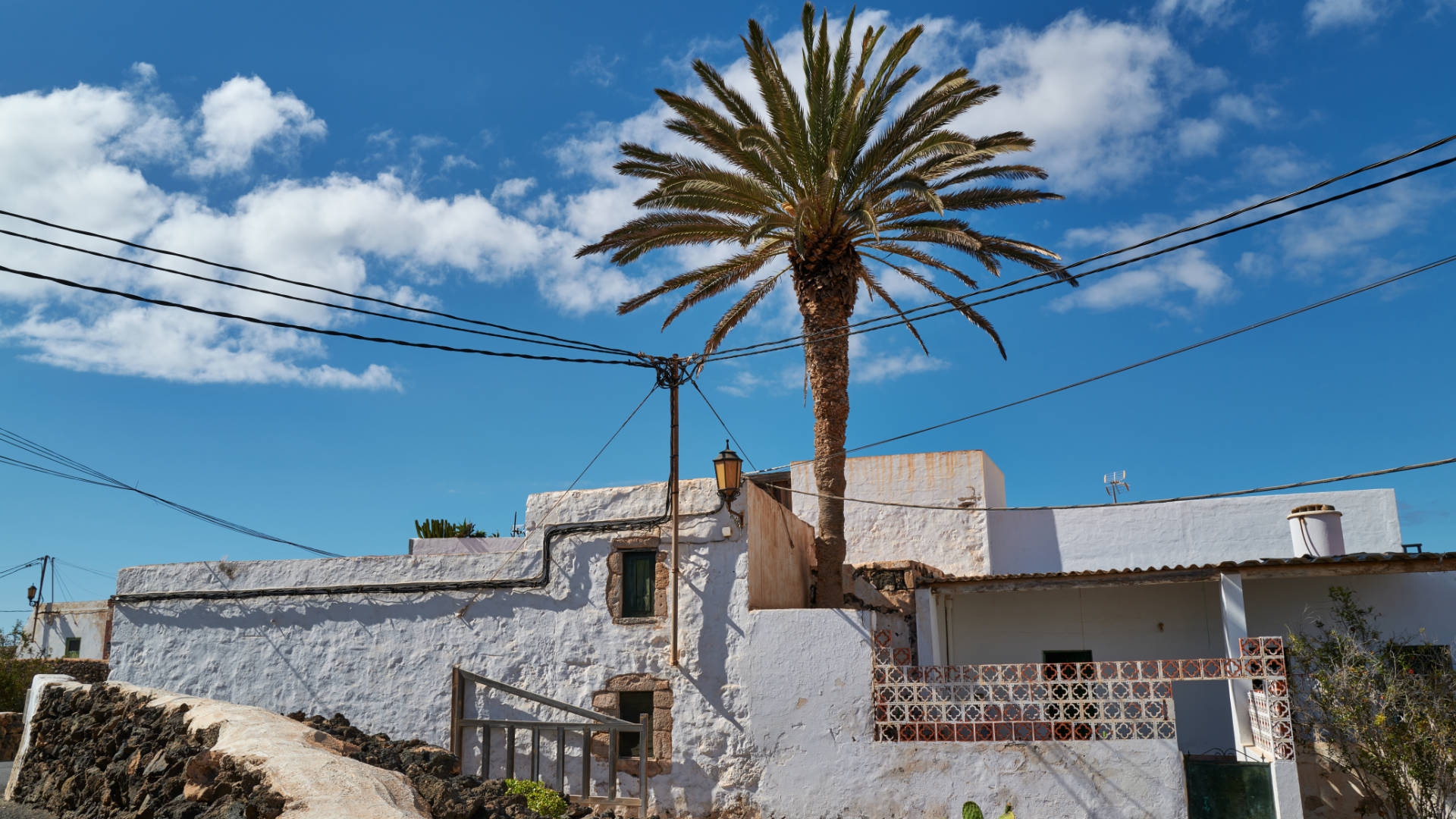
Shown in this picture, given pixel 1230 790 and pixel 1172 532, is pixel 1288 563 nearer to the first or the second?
pixel 1230 790

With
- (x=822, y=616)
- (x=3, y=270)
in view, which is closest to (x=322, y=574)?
(x=3, y=270)

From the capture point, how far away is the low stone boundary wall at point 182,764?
576 cm

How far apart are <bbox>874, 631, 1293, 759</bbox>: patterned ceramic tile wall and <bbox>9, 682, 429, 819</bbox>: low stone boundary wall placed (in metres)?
5.91

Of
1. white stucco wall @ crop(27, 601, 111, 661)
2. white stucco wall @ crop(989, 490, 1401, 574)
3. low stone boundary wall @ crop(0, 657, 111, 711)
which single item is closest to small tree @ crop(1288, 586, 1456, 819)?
white stucco wall @ crop(989, 490, 1401, 574)

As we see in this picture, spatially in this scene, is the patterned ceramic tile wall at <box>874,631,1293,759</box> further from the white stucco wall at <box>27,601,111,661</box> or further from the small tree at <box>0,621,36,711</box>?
the white stucco wall at <box>27,601,111,661</box>

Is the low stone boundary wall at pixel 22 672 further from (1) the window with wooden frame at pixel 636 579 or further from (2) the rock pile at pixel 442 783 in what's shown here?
(1) the window with wooden frame at pixel 636 579

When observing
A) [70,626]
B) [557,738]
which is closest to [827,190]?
[557,738]

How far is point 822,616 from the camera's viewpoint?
1122 cm

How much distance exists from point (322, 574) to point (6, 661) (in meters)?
11.2

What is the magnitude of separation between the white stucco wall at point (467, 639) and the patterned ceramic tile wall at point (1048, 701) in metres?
1.83

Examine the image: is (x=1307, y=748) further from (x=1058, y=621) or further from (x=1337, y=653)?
(x=1058, y=621)

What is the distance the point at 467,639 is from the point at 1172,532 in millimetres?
11435

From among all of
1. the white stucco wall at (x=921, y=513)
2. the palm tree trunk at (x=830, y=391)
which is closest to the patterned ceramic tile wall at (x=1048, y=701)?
the palm tree trunk at (x=830, y=391)

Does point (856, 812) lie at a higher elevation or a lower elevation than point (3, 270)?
lower
